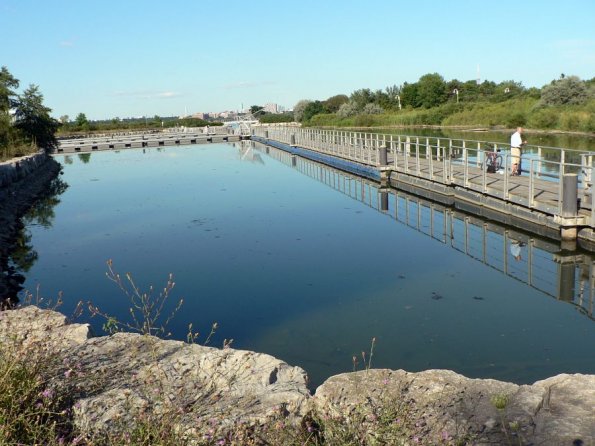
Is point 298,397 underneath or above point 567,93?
underneath

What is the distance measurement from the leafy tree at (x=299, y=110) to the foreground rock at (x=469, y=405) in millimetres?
87516

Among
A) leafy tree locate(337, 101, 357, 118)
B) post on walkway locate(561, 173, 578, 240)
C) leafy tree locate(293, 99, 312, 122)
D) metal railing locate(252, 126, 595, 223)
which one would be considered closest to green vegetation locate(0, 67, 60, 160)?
metal railing locate(252, 126, 595, 223)

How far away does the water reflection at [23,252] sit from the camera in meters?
9.56

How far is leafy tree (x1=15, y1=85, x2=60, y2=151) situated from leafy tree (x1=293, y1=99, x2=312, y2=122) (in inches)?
2123

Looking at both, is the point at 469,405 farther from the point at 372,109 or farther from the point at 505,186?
the point at 372,109

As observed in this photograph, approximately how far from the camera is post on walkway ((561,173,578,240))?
9.97 m

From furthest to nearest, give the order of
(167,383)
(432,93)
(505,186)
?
(432,93) → (505,186) → (167,383)

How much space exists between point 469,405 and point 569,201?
7.49 m

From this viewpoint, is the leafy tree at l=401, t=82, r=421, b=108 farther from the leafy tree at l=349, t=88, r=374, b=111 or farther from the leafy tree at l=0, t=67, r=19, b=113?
the leafy tree at l=0, t=67, r=19, b=113

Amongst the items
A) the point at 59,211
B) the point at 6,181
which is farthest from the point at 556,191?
the point at 6,181

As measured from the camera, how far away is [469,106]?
59094 mm

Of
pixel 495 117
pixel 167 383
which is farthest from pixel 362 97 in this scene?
pixel 167 383

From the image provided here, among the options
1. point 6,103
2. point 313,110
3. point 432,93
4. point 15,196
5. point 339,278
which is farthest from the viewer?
point 313,110

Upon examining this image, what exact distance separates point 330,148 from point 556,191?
1768 centimetres
